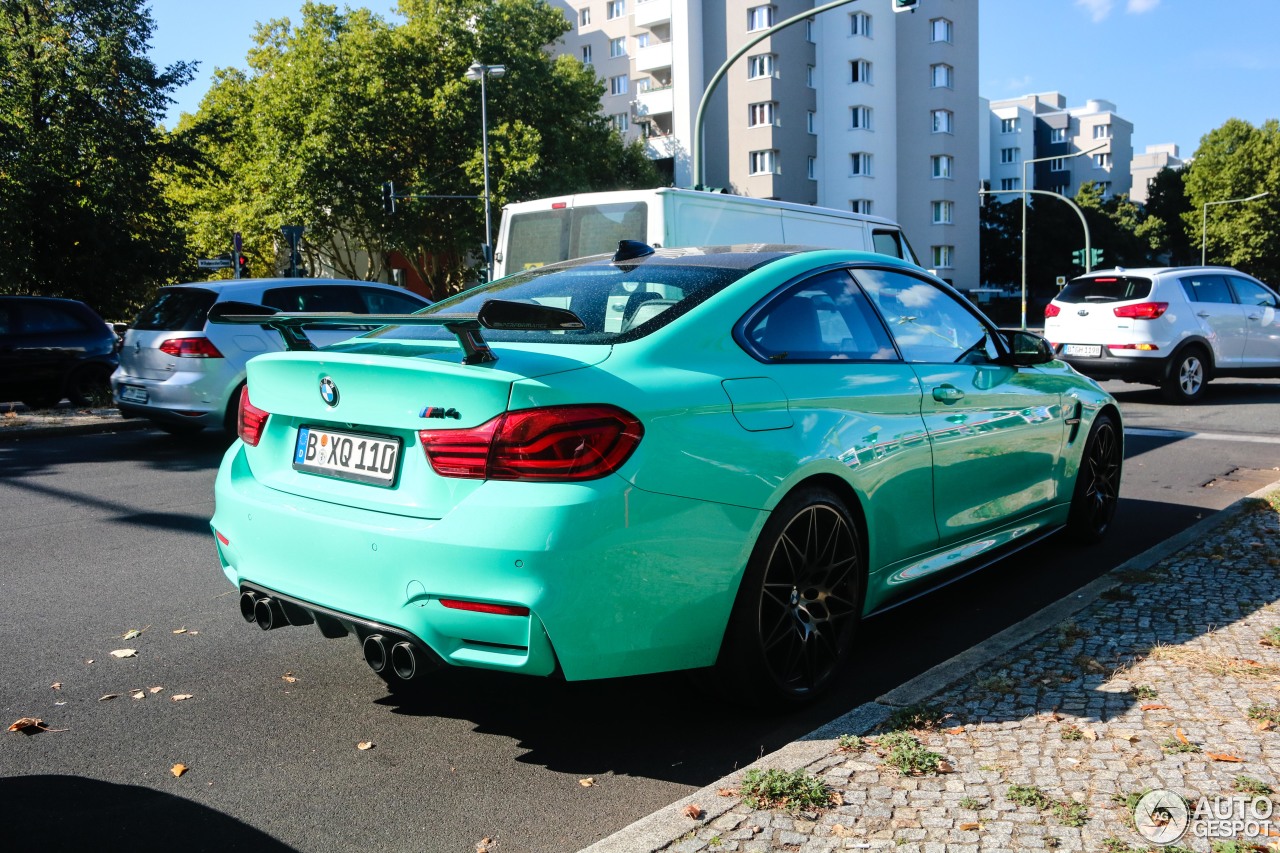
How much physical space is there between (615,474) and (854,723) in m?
1.13

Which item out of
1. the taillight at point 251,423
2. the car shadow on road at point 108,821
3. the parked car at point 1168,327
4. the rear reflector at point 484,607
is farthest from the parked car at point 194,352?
the parked car at point 1168,327

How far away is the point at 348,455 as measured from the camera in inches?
135

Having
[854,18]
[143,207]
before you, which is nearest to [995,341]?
[143,207]

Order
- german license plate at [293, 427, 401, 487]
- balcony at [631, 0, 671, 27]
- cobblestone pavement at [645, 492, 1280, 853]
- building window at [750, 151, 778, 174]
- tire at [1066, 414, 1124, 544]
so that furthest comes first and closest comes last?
balcony at [631, 0, 671, 27] < building window at [750, 151, 778, 174] < tire at [1066, 414, 1124, 544] < german license plate at [293, 427, 401, 487] < cobblestone pavement at [645, 492, 1280, 853]

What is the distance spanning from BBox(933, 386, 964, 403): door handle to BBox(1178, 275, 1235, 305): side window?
11849mm

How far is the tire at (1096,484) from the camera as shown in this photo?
Answer: 19.9 feet

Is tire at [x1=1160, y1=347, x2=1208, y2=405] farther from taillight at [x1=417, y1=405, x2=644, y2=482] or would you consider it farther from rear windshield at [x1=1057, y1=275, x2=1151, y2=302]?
taillight at [x1=417, y1=405, x2=644, y2=482]

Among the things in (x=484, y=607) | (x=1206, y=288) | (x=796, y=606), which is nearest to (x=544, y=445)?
(x=484, y=607)

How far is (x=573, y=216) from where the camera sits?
11.7m

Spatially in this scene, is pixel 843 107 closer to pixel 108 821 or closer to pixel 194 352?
pixel 194 352

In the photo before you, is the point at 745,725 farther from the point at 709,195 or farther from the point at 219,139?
the point at 219,139

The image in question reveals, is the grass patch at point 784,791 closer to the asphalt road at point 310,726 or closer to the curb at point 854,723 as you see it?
the curb at point 854,723

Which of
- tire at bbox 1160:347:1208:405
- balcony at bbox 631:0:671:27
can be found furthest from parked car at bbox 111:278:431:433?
balcony at bbox 631:0:671:27

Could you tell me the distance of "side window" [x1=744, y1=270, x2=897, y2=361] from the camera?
152 inches
